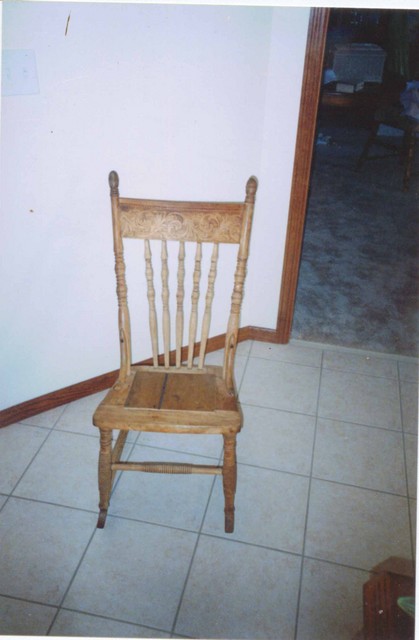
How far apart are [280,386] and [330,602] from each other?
40.5 inches

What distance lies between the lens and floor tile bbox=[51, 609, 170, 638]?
54.1 inches

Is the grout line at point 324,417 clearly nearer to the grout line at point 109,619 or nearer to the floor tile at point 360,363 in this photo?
the floor tile at point 360,363

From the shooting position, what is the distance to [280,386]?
2.36 meters

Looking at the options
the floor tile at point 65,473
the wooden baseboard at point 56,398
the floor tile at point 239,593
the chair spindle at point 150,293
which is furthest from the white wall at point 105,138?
the floor tile at point 239,593

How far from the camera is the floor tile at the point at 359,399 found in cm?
218

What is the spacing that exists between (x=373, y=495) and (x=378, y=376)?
2.58ft

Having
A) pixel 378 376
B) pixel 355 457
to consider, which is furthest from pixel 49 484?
pixel 378 376

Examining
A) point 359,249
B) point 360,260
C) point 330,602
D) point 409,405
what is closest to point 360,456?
point 409,405

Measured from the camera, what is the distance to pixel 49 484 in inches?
71.2

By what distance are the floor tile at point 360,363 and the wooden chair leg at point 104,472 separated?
1.32 m

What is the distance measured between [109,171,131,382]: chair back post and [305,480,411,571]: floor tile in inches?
33.3

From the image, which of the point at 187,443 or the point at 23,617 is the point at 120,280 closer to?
the point at 187,443

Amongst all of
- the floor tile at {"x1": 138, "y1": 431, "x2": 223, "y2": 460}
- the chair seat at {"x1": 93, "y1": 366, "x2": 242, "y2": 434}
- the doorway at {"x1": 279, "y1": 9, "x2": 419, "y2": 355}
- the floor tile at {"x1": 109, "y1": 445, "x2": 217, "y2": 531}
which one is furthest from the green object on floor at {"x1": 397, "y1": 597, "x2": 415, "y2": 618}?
the doorway at {"x1": 279, "y1": 9, "x2": 419, "y2": 355}

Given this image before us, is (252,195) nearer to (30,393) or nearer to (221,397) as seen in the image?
(221,397)
